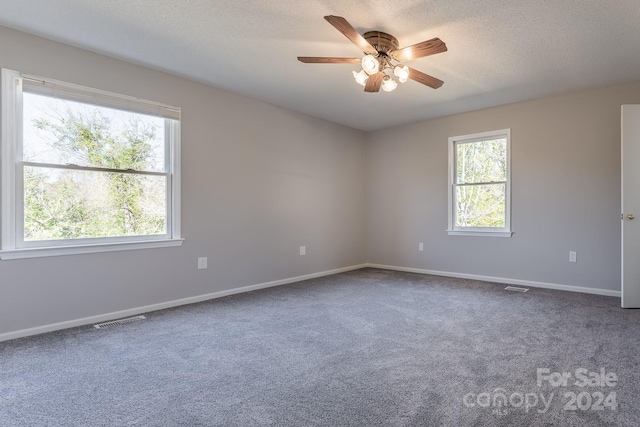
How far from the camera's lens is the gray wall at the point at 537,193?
4023 millimetres

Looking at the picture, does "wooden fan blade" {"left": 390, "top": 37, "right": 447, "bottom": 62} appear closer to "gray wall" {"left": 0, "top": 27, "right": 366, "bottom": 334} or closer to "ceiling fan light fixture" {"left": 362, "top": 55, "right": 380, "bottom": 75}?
"ceiling fan light fixture" {"left": 362, "top": 55, "right": 380, "bottom": 75}

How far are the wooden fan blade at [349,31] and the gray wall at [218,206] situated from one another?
6.85ft

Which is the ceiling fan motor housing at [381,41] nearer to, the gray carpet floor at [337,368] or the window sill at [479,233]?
the gray carpet floor at [337,368]

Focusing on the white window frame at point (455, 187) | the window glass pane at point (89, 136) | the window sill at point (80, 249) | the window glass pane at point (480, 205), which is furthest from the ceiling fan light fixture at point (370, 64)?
the window glass pane at point (480, 205)

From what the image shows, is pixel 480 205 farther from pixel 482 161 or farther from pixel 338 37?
pixel 338 37

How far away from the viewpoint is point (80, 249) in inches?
120

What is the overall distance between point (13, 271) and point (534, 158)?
5.50m

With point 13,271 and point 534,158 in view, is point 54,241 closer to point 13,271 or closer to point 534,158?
point 13,271

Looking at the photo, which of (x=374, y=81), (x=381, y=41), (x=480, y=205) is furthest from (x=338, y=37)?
(x=480, y=205)

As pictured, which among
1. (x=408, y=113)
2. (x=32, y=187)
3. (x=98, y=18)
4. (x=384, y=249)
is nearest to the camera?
(x=98, y=18)

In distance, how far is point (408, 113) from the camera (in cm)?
504

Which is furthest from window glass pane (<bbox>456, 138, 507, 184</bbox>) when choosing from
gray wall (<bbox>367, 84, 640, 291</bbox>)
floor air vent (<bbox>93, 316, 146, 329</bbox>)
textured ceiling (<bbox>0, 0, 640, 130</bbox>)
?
floor air vent (<bbox>93, 316, 146, 329</bbox>)

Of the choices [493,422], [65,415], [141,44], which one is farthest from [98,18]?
[493,422]

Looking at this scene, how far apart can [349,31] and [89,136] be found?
96.8 inches
